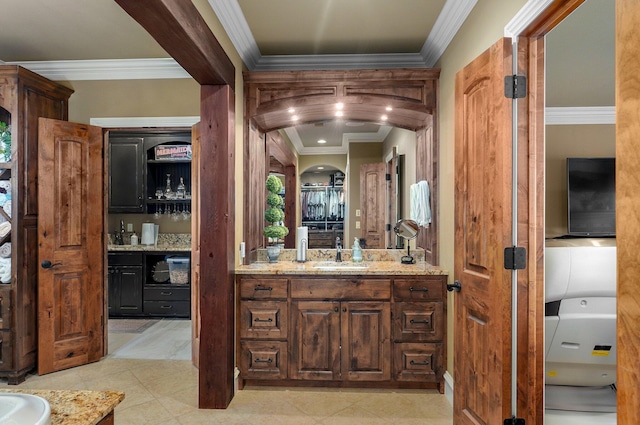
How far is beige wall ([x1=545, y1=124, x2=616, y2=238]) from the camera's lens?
3475 millimetres

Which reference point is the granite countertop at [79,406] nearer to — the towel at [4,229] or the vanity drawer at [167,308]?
the towel at [4,229]

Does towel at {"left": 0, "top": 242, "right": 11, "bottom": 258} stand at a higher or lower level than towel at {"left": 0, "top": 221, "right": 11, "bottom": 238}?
lower

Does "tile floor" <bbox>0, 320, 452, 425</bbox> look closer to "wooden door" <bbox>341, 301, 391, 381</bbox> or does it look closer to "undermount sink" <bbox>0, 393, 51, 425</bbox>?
"wooden door" <bbox>341, 301, 391, 381</bbox>

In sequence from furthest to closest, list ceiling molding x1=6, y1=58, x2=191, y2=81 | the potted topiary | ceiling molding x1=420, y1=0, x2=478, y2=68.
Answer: ceiling molding x1=6, y1=58, x2=191, y2=81 → the potted topiary → ceiling molding x1=420, y1=0, x2=478, y2=68

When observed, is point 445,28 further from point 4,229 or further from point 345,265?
point 4,229

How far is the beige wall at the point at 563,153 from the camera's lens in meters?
3.47

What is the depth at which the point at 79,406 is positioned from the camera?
92 cm

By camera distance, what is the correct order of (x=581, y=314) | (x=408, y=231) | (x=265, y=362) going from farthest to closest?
(x=408, y=231), (x=265, y=362), (x=581, y=314)

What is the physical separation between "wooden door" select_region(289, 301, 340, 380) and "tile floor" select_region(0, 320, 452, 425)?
0.17m

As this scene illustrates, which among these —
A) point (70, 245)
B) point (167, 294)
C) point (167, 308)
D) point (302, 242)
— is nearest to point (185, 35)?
point (302, 242)

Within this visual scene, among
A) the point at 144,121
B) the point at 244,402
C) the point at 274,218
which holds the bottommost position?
the point at 244,402

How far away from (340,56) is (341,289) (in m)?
1.99

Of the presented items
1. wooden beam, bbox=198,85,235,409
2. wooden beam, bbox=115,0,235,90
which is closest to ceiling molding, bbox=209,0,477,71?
wooden beam, bbox=115,0,235,90

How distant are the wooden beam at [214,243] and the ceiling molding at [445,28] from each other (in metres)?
1.61
